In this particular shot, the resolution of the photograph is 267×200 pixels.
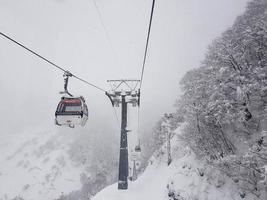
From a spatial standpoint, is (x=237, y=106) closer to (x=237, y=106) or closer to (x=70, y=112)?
(x=237, y=106)

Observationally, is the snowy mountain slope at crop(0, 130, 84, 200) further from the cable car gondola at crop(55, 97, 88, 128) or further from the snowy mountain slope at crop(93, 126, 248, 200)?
the cable car gondola at crop(55, 97, 88, 128)

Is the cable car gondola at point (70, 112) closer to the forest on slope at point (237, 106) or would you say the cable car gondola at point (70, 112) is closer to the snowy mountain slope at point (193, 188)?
the snowy mountain slope at point (193, 188)

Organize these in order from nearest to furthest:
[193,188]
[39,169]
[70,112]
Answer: [70,112], [193,188], [39,169]

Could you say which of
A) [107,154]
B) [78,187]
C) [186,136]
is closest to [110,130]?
[107,154]

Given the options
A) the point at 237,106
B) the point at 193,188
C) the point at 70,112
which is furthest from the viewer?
the point at 193,188

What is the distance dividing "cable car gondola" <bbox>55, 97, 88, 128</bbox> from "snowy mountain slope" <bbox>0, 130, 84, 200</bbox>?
2892 inches

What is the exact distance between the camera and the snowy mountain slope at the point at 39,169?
74.8m

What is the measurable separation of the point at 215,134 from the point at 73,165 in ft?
275

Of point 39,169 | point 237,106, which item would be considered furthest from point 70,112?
point 39,169

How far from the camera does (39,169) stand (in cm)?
8762

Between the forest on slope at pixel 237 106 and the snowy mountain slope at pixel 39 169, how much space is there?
239 ft

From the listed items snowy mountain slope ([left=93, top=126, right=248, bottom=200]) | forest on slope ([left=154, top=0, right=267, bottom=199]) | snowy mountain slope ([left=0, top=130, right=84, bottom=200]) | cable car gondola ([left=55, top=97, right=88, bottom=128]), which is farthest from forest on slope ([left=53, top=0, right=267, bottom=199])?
snowy mountain slope ([left=0, top=130, right=84, bottom=200])

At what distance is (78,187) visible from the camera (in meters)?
73.9

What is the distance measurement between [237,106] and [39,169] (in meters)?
96.8
